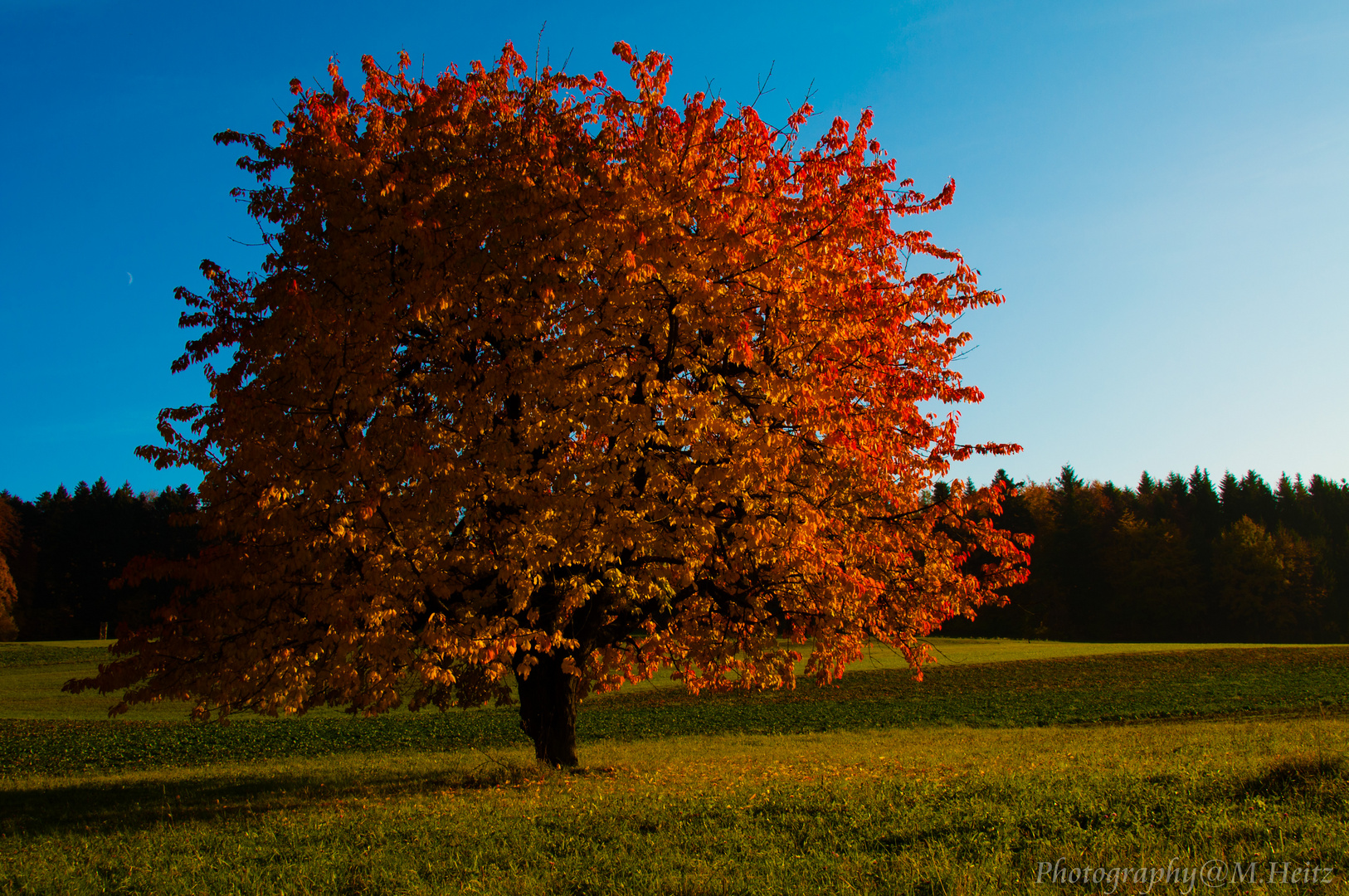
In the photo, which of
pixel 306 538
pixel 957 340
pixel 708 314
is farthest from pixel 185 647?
pixel 957 340

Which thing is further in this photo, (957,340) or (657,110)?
(957,340)

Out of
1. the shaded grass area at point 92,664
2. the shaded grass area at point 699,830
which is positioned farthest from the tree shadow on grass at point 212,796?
the shaded grass area at point 92,664

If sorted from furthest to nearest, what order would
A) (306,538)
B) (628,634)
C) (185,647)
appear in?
1. (628,634)
2. (185,647)
3. (306,538)

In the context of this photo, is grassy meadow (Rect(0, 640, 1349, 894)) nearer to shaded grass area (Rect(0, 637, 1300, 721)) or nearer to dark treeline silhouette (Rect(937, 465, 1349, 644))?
shaded grass area (Rect(0, 637, 1300, 721))

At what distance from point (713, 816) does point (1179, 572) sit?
83.2 metres

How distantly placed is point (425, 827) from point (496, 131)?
27.8 feet

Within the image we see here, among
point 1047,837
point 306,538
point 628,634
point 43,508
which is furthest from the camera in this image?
point 43,508

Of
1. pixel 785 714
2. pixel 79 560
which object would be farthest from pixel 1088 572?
pixel 79 560

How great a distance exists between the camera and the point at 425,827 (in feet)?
27.0

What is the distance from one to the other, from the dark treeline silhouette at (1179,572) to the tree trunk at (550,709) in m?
64.6

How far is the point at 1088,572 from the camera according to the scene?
7831 cm

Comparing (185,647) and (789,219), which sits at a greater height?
(789,219)

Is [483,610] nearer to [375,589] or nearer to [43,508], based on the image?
[375,589]

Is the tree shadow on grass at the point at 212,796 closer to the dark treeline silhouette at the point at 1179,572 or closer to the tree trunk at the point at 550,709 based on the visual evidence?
the tree trunk at the point at 550,709
